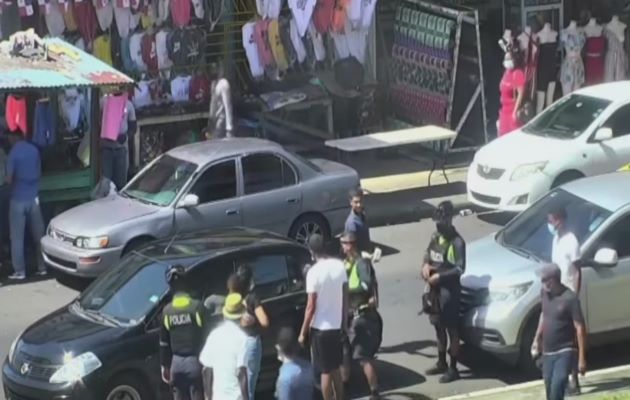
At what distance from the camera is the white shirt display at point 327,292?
12.2 metres

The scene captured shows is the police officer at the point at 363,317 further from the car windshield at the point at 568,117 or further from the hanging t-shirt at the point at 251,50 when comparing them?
the hanging t-shirt at the point at 251,50

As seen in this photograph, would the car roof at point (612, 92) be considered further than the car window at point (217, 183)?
Yes

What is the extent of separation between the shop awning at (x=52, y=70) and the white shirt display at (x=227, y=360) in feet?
25.0

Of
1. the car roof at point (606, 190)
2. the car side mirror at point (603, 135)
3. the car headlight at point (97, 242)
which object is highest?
the car roof at point (606, 190)

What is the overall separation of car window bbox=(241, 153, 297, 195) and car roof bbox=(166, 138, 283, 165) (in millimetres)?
112

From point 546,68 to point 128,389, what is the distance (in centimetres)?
1376

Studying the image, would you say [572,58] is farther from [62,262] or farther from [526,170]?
[62,262]

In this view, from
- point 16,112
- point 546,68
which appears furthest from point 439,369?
point 546,68

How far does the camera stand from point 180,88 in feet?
71.4

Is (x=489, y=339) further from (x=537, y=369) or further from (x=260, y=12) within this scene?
(x=260, y=12)

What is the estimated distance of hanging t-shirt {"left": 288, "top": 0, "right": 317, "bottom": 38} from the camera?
2216cm

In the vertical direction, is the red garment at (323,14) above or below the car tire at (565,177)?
above

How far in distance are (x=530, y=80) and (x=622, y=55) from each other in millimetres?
2221

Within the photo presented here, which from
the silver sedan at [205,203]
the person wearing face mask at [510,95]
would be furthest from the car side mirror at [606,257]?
the person wearing face mask at [510,95]
